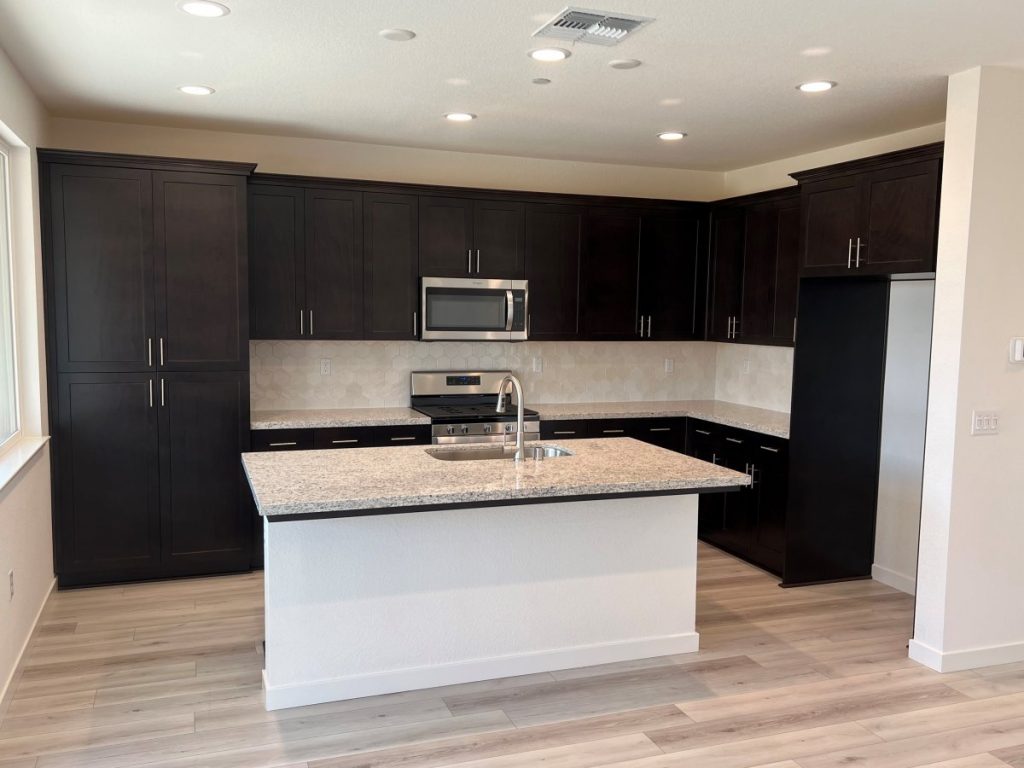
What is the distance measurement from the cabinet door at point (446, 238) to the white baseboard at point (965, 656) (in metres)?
3.38

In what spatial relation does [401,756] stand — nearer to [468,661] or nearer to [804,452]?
[468,661]

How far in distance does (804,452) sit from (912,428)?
63 cm

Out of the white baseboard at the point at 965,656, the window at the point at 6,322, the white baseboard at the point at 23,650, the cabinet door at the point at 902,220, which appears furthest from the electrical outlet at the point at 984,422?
the window at the point at 6,322

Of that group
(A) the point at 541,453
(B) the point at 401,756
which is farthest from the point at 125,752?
(A) the point at 541,453

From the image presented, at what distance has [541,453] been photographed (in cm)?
401

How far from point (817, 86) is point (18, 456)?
4.06 metres

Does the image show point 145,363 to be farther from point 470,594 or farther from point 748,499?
point 748,499

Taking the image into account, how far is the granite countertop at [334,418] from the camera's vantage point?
4.97 meters

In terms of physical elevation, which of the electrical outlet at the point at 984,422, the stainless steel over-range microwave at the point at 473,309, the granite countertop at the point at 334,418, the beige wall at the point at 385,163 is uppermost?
the beige wall at the point at 385,163

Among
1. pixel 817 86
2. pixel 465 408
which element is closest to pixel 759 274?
pixel 817 86

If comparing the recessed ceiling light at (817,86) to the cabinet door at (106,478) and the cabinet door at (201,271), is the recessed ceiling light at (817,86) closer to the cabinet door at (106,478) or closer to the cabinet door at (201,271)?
the cabinet door at (201,271)

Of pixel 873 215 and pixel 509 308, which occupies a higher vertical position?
pixel 873 215

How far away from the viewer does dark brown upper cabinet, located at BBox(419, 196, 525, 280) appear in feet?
17.9

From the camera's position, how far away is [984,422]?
3740mm
